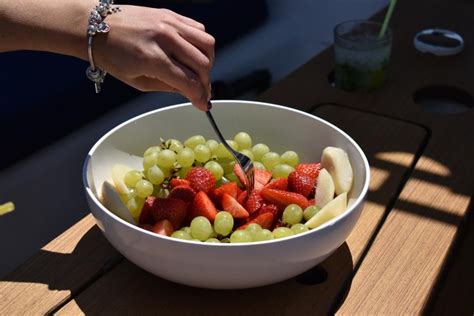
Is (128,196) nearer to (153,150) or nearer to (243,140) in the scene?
(153,150)

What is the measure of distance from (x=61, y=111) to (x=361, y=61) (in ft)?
4.23

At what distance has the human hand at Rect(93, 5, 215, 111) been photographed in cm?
87

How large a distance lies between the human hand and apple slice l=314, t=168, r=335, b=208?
0.23 m

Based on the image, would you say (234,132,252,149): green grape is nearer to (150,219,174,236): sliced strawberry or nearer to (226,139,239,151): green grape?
(226,139,239,151): green grape

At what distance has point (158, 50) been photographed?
2.85ft

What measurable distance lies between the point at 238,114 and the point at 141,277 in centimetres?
39

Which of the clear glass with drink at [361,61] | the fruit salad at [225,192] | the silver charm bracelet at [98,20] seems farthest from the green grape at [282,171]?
the clear glass with drink at [361,61]

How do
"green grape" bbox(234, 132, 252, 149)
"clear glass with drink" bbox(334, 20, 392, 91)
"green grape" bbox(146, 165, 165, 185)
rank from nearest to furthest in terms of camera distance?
1. "green grape" bbox(146, 165, 165, 185)
2. "green grape" bbox(234, 132, 252, 149)
3. "clear glass with drink" bbox(334, 20, 392, 91)

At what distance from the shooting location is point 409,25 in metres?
1.82

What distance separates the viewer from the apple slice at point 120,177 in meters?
1.00

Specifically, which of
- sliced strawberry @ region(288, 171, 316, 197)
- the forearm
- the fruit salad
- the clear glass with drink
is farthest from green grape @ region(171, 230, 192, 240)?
the clear glass with drink

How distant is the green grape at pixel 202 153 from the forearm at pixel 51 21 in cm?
25

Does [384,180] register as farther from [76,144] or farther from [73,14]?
[76,144]

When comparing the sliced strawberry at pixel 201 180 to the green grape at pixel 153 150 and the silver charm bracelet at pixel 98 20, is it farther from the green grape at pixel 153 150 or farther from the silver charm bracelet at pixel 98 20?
the silver charm bracelet at pixel 98 20
